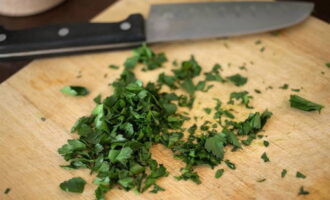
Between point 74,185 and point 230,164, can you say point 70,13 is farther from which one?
point 230,164

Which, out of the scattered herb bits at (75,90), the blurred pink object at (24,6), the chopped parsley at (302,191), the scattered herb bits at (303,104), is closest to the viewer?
the chopped parsley at (302,191)

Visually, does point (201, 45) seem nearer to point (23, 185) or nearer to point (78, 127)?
point (78, 127)

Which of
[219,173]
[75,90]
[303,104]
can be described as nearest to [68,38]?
[75,90]

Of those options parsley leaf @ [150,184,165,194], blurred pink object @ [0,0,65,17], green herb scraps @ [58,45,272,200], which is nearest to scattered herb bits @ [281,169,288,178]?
green herb scraps @ [58,45,272,200]

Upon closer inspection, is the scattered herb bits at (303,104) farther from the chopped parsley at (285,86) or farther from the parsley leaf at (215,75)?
the parsley leaf at (215,75)

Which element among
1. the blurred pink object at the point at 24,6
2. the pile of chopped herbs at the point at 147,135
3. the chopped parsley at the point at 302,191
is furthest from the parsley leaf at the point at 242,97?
the blurred pink object at the point at 24,6

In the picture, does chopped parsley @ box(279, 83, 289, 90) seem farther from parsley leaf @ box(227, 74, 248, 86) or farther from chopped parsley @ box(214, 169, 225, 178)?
chopped parsley @ box(214, 169, 225, 178)
